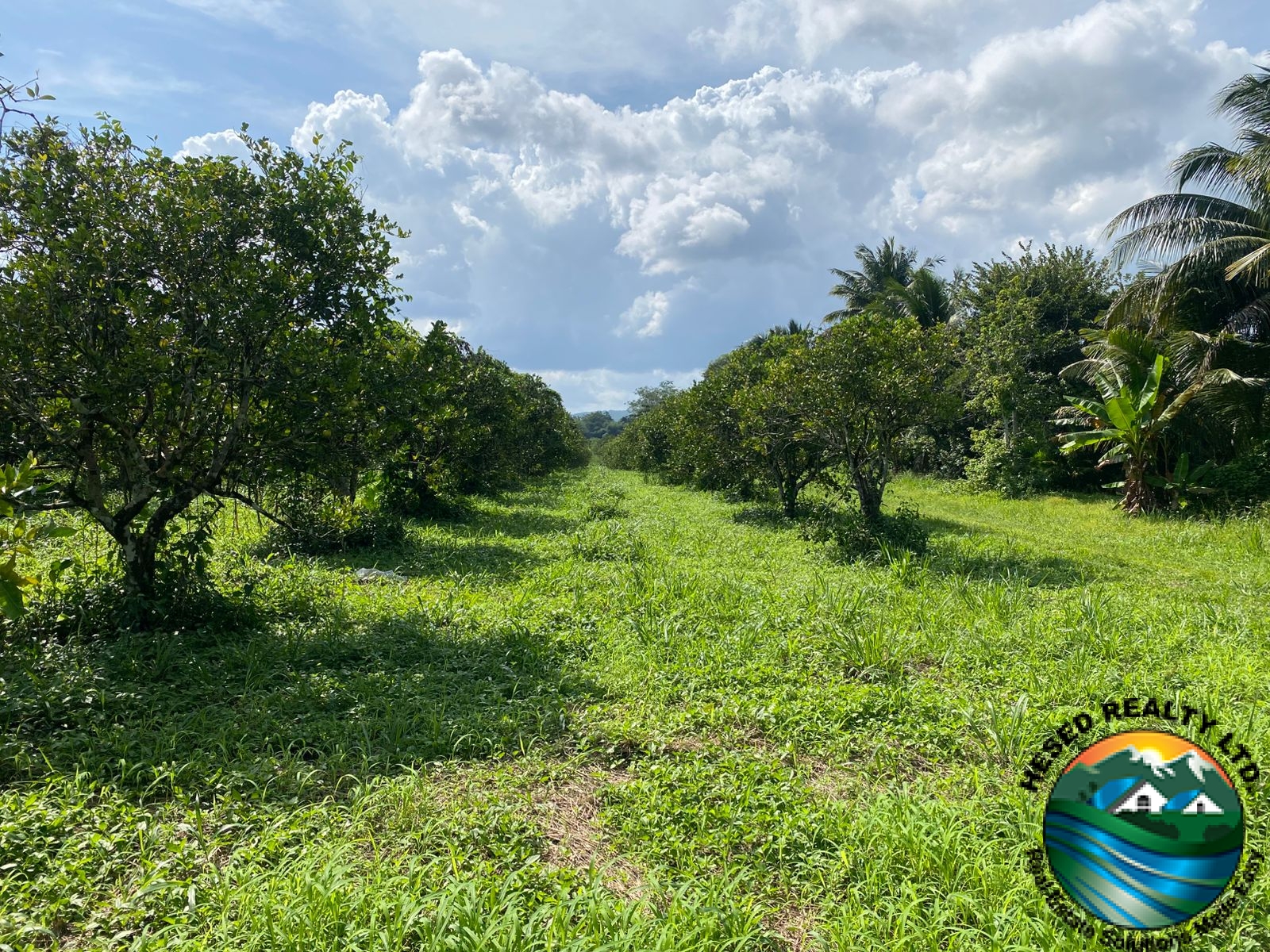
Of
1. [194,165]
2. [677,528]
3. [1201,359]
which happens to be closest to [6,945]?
Result: [194,165]

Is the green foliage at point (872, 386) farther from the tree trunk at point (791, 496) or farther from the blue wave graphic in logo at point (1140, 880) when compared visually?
the blue wave graphic in logo at point (1140, 880)

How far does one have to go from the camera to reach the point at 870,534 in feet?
31.4

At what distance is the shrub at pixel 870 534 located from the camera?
31.0ft

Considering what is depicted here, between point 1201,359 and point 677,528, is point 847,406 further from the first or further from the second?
point 1201,359

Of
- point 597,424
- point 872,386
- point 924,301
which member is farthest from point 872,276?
point 597,424

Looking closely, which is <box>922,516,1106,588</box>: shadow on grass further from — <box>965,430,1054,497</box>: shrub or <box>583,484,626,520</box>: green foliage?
<box>965,430,1054,497</box>: shrub

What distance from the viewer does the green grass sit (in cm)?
244

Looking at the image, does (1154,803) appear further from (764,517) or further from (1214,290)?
Answer: (1214,290)

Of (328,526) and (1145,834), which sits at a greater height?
(328,526)

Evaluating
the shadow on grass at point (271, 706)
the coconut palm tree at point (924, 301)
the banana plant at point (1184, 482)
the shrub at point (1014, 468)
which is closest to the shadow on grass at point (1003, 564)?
the banana plant at point (1184, 482)

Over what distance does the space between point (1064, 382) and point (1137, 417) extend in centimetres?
755

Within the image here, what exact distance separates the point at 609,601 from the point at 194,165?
5.72 meters

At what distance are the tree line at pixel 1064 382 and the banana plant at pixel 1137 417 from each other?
0.04m

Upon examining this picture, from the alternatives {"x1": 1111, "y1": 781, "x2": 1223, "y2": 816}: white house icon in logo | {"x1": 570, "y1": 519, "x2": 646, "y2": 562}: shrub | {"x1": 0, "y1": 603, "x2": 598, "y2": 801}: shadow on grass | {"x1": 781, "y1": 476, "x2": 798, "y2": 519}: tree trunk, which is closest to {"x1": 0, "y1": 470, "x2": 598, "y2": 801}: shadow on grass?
{"x1": 0, "y1": 603, "x2": 598, "y2": 801}: shadow on grass
